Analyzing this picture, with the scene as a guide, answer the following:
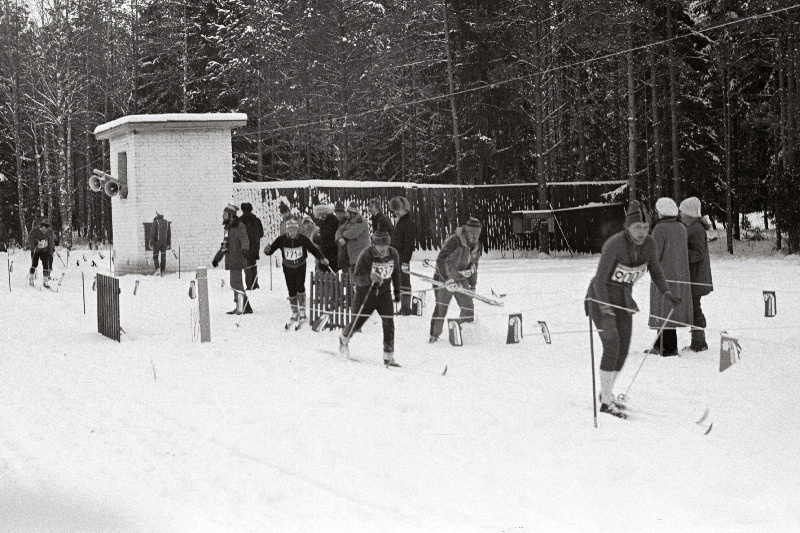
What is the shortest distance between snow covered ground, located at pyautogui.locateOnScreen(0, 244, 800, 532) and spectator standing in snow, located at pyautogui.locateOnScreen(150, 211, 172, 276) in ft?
38.0

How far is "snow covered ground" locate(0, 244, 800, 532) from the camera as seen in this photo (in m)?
6.82

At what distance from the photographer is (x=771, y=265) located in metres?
24.7

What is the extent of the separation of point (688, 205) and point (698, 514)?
6.76m

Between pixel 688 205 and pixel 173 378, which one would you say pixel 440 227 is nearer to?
pixel 688 205

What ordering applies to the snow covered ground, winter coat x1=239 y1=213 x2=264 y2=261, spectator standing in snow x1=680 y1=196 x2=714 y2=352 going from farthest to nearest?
winter coat x1=239 y1=213 x2=264 y2=261 → spectator standing in snow x1=680 y1=196 x2=714 y2=352 → the snow covered ground

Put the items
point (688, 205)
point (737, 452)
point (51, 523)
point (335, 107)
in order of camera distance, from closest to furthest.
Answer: point (51, 523), point (737, 452), point (688, 205), point (335, 107)

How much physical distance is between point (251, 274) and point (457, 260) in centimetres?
561

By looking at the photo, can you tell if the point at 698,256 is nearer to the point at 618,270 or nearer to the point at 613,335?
the point at 618,270

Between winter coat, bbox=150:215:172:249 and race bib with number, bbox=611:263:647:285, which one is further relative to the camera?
winter coat, bbox=150:215:172:249

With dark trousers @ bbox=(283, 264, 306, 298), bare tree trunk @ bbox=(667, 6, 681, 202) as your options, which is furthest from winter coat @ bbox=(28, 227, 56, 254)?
bare tree trunk @ bbox=(667, 6, 681, 202)

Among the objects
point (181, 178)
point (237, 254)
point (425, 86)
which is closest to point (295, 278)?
point (237, 254)

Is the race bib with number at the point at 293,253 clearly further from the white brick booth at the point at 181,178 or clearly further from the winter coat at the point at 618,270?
the white brick booth at the point at 181,178

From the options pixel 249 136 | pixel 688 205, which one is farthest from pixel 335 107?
pixel 688 205

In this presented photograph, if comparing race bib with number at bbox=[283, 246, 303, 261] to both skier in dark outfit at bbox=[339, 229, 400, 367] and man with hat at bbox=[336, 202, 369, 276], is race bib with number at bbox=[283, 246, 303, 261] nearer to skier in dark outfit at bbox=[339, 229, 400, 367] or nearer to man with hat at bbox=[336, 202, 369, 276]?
man with hat at bbox=[336, 202, 369, 276]
